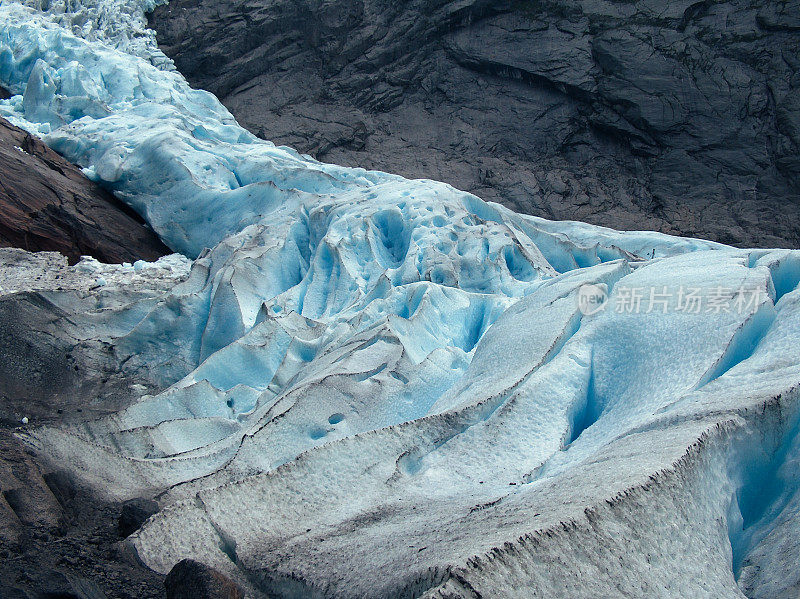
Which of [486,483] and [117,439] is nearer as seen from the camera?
[486,483]

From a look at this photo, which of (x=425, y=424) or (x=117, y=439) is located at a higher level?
(x=425, y=424)

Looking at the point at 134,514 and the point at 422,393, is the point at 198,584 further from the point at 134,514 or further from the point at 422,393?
the point at 422,393

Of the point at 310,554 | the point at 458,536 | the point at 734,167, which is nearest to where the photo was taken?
the point at 458,536

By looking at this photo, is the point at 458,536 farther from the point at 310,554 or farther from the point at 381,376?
the point at 381,376

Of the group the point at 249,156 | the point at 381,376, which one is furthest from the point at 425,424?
the point at 249,156

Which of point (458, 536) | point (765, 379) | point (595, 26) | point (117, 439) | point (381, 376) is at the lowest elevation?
point (117, 439)

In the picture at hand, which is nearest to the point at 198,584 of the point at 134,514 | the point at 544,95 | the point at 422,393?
the point at 134,514

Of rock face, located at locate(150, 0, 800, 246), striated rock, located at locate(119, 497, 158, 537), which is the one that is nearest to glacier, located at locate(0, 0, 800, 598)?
striated rock, located at locate(119, 497, 158, 537)
